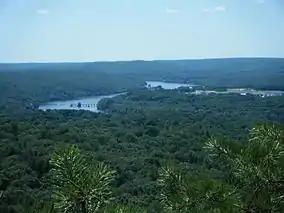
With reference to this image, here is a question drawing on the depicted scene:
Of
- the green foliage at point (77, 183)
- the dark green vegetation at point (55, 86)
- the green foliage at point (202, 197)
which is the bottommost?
the dark green vegetation at point (55, 86)

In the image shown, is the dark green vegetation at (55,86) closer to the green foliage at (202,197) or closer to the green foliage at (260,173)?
the green foliage at (202,197)

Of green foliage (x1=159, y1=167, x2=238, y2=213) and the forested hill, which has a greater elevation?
green foliage (x1=159, y1=167, x2=238, y2=213)

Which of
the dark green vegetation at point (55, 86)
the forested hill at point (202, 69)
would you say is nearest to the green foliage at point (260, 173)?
the dark green vegetation at point (55, 86)

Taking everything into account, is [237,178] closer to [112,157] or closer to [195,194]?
[195,194]

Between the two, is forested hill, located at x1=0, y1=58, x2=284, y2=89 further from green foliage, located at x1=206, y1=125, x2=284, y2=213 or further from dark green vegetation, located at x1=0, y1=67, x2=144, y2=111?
green foliage, located at x1=206, y1=125, x2=284, y2=213

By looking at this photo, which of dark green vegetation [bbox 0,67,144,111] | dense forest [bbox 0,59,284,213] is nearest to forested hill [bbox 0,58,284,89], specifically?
A: dense forest [bbox 0,59,284,213]

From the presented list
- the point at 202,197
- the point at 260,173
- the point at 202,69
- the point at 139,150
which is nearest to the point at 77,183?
the point at 202,197

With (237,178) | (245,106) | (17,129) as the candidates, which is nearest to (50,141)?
(17,129)
